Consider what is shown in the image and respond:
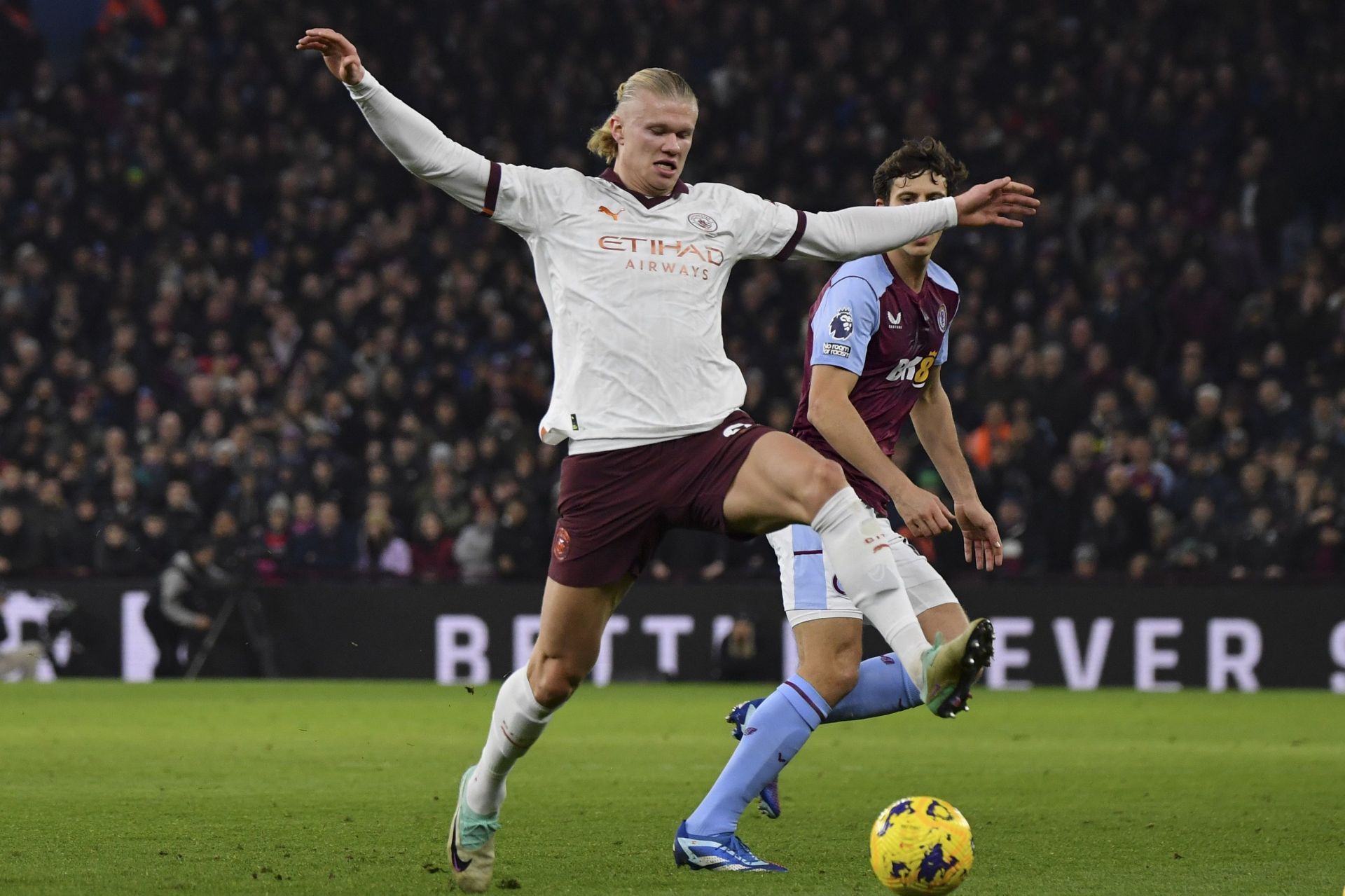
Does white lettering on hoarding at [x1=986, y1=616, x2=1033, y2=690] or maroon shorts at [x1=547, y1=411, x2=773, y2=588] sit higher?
maroon shorts at [x1=547, y1=411, x2=773, y2=588]

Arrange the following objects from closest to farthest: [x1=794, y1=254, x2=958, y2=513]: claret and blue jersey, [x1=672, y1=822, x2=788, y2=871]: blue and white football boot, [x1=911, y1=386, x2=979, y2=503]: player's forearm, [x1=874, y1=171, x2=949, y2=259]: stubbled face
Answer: [x1=672, y1=822, x2=788, y2=871]: blue and white football boot < [x1=794, y1=254, x2=958, y2=513]: claret and blue jersey < [x1=874, y1=171, x2=949, y2=259]: stubbled face < [x1=911, y1=386, x2=979, y2=503]: player's forearm

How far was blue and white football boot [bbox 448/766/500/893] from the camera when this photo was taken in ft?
17.8

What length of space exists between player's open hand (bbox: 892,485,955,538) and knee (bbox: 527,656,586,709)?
103 centimetres

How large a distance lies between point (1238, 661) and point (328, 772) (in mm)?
8811

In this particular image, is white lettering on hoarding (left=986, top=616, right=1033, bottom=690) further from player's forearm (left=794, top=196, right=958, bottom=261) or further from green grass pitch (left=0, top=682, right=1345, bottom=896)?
player's forearm (left=794, top=196, right=958, bottom=261)

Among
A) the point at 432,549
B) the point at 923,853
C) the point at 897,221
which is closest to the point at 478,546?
the point at 432,549

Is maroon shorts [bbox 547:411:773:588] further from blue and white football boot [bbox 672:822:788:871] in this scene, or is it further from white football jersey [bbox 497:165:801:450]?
blue and white football boot [bbox 672:822:788:871]

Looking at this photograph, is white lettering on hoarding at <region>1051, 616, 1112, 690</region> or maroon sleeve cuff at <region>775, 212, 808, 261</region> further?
white lettering on hoarding at <region>1051, 616, 1112, 690</region>

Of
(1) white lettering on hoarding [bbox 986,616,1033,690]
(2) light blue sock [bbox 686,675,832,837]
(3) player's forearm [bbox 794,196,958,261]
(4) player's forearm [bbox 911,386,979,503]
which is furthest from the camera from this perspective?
(1) white lettering on hoarding [bbox 986,616,1033,690]

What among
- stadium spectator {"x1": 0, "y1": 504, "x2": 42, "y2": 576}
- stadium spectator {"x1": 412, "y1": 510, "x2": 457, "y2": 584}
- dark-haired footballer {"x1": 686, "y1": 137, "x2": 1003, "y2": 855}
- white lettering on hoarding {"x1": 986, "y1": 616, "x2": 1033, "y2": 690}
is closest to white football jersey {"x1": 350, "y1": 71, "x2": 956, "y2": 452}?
dark-haired footballer {"x1": 686, "y1": 137, "x2": 1003, "y2": 855}

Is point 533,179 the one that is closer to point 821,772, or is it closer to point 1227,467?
point 821,772

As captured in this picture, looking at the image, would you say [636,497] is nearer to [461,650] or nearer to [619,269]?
[619,269]

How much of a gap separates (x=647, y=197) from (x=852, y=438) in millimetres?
1030

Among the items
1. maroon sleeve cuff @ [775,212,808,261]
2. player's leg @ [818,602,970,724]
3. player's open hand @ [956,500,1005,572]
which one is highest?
maroon sleeve cuff @ [775,212,808,261]
